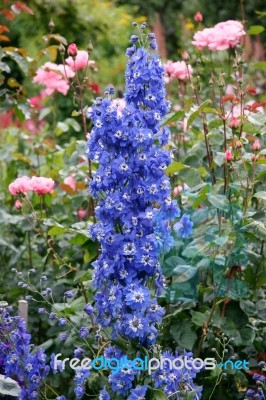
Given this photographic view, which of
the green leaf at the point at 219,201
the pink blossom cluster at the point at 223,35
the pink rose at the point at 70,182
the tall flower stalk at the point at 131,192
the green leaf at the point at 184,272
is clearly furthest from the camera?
the pink rose at the point at 70,182

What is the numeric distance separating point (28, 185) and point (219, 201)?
1.99 feet

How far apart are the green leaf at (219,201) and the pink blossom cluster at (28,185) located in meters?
0.55

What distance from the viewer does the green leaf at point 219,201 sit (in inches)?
96.1

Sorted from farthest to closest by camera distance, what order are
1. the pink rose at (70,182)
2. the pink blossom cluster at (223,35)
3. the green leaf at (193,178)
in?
the pink rose at (70,182) < the pink blossom cluster at (223,35) < the green leaf at (193,178)

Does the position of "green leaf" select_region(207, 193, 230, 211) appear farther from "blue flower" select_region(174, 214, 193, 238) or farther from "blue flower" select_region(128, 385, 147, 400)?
"blue flower" select_region(128, 385, 147, 400)

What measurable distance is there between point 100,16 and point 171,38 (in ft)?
19.5

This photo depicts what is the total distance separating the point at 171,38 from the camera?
13.2 m

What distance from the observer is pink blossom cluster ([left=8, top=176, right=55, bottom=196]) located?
2.65m

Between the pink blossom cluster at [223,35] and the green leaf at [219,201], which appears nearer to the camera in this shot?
the green leaf at [219,201]

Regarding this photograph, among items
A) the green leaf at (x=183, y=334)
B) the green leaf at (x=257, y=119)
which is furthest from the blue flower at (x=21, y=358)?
the green leaf at (x=257, y=119)

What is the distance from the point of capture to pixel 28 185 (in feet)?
8.74

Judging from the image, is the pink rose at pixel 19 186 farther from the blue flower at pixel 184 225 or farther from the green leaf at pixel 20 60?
the green leaf at pixel 20 60

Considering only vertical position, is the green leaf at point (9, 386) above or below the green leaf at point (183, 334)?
above

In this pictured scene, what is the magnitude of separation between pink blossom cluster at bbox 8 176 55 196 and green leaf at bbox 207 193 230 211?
55 centimetres
